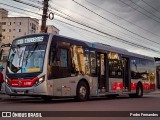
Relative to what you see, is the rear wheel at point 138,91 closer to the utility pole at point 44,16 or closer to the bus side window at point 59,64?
the utility pole at point 44,16

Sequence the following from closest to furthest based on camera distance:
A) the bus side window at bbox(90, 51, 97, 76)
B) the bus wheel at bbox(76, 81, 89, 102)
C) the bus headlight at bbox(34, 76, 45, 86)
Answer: the bus headlight at bbox(34, 76, 45, 86) < the bus wheel at bbox(76, 81, 89, 102) < the bus side window at bbox(90, 51, 97, 76)

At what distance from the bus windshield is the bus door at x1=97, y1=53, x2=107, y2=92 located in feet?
14.8

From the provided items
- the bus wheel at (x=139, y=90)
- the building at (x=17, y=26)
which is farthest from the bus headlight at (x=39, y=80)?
the building at (x=17, y=26)

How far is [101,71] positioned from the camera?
19.6 m

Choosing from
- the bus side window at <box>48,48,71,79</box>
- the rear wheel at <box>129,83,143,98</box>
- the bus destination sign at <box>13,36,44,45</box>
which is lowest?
the rear wheel at <box>129,83,143,98</box>

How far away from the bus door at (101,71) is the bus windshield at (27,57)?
14.8 feet

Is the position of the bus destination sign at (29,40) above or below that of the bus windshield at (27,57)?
above

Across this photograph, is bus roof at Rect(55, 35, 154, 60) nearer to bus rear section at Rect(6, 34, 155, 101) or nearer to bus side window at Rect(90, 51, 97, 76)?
bus rear section at Rect(6, 34, 155, 101)

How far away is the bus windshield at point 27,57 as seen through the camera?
15605mm

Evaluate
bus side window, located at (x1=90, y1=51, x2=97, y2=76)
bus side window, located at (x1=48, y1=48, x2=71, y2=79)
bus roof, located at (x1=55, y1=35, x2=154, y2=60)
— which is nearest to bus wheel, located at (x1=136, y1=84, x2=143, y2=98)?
bus roof, located at (x1=55, y1=35, x2=154, y2=60)

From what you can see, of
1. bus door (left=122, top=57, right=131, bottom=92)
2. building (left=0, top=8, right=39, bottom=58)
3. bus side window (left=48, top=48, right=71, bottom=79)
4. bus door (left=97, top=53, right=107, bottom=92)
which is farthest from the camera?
building (left=0, top=8, right=39, bottom=58)

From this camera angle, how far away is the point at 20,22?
13462 centimetres

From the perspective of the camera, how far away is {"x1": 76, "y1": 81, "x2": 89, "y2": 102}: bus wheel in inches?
674

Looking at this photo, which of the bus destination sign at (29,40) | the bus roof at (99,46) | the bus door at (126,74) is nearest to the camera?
the bus destination sign at (29,40)
